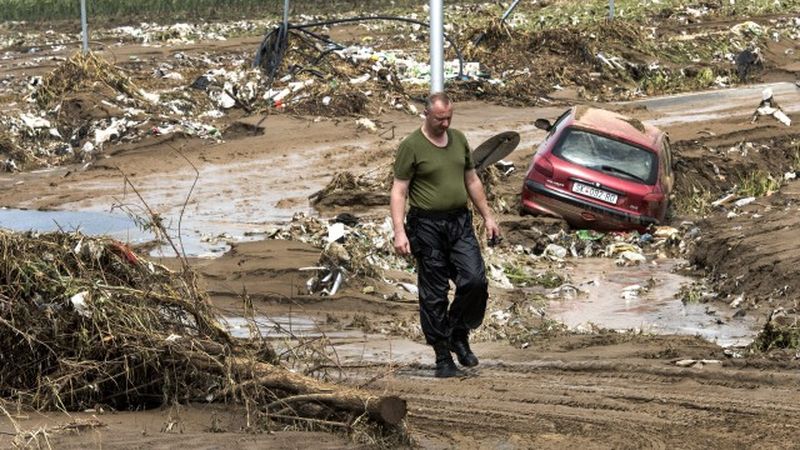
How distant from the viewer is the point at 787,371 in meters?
10.3

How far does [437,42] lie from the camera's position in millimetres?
13844

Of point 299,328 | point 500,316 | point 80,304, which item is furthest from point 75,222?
point 80,304

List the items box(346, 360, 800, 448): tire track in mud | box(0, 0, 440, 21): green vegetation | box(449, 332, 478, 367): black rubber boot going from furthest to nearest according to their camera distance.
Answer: box(0, 0, 440, 21): green vegetation, box(449, 332, 478, 367): black rubber boot, box(346, 360, 800, 448): tire track in mud

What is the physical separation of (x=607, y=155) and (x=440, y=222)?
899 cm

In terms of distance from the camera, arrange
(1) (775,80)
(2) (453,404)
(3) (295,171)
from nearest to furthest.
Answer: (2) (453,404) → (3) (295,171) → (1) (775,80)

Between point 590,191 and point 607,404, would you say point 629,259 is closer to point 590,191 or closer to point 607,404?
point 590,191

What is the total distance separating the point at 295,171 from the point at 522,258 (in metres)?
7.41

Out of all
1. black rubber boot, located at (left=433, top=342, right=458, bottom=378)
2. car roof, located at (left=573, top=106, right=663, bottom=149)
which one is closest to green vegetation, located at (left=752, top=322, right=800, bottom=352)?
black rubber boot, located at (left=433, top=342, right=458, bottom=378)

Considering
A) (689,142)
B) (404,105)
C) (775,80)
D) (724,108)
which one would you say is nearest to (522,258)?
(689,142)

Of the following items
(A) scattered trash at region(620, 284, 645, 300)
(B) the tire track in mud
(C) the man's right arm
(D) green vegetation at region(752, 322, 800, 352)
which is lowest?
(A) scattered trash at region(620, 284, 645, 300)

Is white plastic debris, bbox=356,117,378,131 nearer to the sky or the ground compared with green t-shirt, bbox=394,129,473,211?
nearer to the ground

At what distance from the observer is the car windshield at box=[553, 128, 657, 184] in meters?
18.8

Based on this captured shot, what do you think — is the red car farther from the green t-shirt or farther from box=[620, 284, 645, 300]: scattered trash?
the green t-shirt

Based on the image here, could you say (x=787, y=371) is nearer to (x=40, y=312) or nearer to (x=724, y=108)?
(x=40, y=312)
